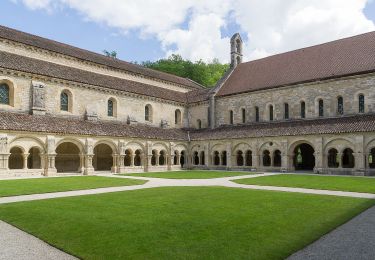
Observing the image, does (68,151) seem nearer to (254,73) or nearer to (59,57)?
(59,57)

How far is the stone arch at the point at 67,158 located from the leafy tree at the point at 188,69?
35.8 metres

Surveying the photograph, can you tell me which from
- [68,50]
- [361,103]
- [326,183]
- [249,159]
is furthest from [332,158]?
[68,50]

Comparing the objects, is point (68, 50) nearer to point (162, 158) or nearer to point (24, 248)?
point (162, 158)

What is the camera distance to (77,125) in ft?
93.8

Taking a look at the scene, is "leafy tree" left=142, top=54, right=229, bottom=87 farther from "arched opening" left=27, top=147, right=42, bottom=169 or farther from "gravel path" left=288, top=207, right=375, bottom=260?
"gravel path" left=288, top=207, right=375, bottom=260

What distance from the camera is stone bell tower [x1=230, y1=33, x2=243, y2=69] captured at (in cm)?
4328

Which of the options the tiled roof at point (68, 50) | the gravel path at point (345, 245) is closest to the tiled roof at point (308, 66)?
the tiled roof at point (68, 50)

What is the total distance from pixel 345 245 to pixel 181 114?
35.4 m

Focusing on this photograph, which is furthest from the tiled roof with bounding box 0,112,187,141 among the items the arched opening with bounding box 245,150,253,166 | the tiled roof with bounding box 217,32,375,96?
the tiled roof with bounding box 217,32,375,96

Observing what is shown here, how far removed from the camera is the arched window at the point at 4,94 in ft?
87.2

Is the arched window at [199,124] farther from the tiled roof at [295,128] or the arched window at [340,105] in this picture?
the arched window at [340,105]

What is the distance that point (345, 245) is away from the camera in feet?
21.5

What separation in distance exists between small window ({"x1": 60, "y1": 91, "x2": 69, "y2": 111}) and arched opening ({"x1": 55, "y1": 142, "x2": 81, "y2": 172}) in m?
3.42

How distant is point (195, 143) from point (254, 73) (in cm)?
1086
